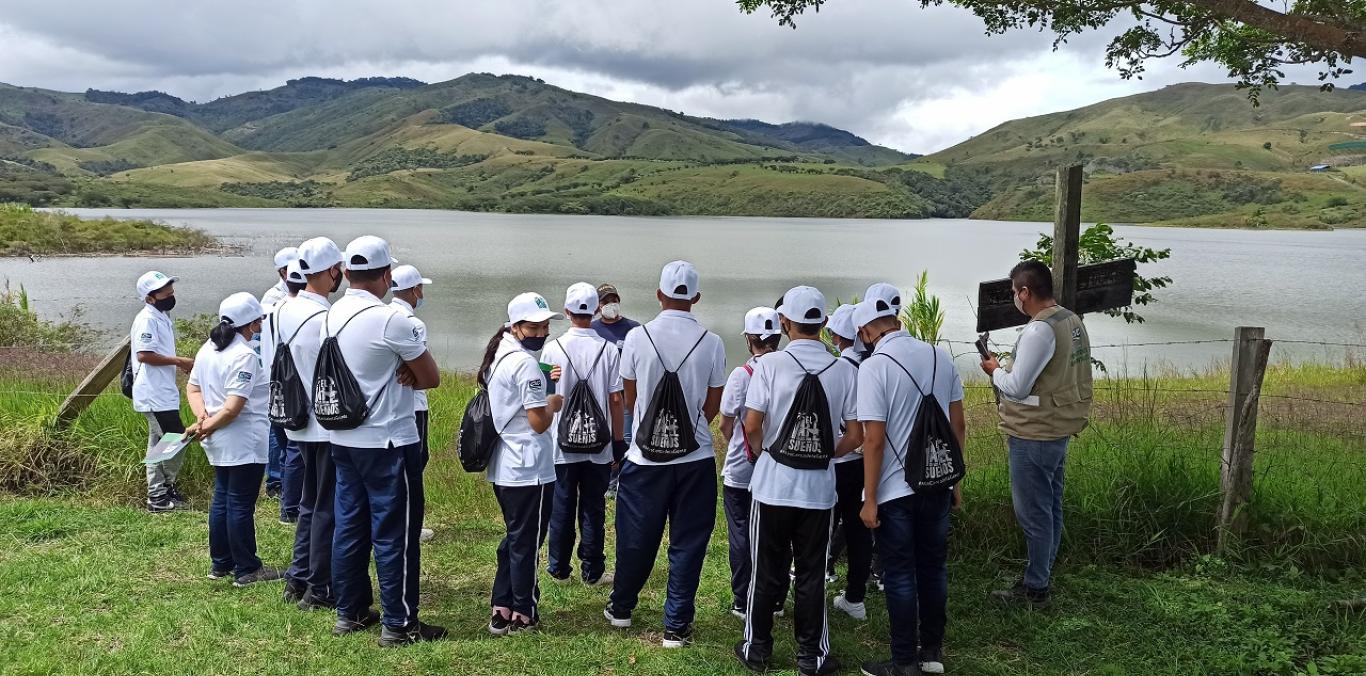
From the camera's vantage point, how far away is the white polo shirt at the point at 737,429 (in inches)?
176

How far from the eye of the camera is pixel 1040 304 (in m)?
A: 4.62

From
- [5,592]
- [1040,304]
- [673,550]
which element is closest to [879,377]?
[1040,304]

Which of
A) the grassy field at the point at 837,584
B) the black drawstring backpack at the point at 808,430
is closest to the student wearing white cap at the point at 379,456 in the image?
the grassy field at the point at 837,584

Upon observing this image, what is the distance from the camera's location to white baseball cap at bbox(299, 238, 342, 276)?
14.1ft

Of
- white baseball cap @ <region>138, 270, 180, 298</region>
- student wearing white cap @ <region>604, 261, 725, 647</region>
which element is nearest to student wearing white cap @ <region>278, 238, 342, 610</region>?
student wearing white cap @ <region>604, 261, 725, 647</region>

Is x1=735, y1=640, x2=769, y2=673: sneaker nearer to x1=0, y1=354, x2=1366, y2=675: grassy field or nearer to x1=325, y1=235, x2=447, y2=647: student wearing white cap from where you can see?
x1=0, y1=354, x2=1366, y2=675: grassy field

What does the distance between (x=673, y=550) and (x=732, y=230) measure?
7763cm

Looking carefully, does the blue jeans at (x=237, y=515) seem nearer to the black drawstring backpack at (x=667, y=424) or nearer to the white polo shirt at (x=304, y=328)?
the white polo shirt at (x=304, y=328)

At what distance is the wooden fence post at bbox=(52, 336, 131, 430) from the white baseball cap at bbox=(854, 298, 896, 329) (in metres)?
6.26

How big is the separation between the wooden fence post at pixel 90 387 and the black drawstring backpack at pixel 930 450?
6.55 m

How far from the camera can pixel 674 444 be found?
445cm

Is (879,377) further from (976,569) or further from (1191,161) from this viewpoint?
(1191,161)

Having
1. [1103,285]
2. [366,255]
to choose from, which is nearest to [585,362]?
[366,255]

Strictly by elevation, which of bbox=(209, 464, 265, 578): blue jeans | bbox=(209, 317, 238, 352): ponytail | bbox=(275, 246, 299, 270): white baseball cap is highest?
bbox=(275, 246, 299, 270): white baseball cap
